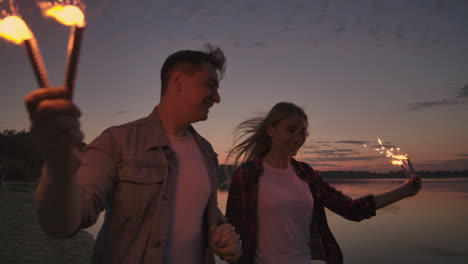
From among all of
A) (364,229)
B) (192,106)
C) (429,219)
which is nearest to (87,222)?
(192,106)

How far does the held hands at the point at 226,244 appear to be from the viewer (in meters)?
Result: 2.43

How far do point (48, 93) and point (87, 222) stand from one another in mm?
942

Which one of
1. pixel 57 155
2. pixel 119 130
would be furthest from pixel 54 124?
pixel 119 130

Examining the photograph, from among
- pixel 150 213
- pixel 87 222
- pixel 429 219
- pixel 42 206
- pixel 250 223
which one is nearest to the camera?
pixel 42 206

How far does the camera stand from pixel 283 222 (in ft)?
12.5

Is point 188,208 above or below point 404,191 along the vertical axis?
above

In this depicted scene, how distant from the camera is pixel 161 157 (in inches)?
102

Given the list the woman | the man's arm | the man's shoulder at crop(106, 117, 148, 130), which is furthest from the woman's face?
the man's arm

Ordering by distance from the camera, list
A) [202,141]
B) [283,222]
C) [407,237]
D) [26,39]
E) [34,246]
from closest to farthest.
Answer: [26,39] < [202,141] < [283,222] < [34,246] < [407,237]

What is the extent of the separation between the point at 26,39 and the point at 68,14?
0.56ft

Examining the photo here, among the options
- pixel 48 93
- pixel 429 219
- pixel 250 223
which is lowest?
pixel 429 219

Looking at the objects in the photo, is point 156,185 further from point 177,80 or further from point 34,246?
point 34,246

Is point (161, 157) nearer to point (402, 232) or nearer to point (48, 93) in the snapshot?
point (48, 93)

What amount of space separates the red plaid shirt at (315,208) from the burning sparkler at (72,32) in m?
3.26
